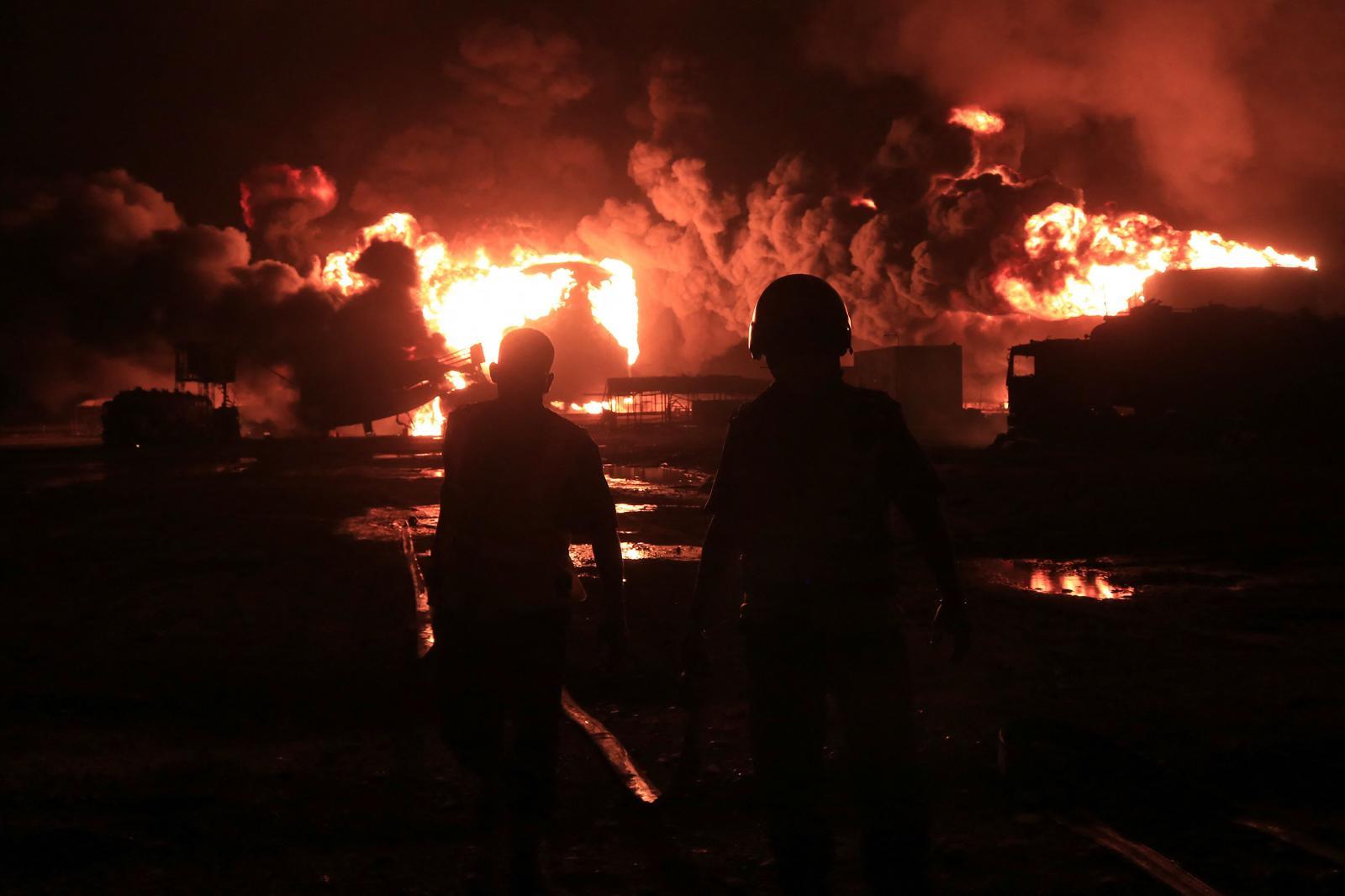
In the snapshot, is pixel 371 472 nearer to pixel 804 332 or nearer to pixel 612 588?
pixel 612 588

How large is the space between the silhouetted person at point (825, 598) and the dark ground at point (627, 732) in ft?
3.23

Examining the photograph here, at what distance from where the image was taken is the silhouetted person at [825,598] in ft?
10.1

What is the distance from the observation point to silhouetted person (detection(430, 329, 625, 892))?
3.76 m

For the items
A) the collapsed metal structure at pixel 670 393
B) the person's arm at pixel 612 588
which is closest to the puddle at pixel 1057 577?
the person's arm at pixel 612 588

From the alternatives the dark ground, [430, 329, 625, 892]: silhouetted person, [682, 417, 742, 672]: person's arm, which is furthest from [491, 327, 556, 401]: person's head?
the dark ground

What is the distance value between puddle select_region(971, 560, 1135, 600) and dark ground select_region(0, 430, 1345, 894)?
197 mm

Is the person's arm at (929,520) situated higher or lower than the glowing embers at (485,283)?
lower

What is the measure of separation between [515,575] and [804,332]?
1.33 m

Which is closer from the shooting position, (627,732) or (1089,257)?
(627,732)

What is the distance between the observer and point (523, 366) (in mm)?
3928

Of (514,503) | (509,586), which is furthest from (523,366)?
(509,586)

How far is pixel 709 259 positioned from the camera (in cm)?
5897

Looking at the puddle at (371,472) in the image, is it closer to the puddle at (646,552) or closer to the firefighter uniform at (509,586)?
the puddle at (646,552)

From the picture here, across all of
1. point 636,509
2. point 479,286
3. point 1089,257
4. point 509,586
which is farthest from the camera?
point 479,286
